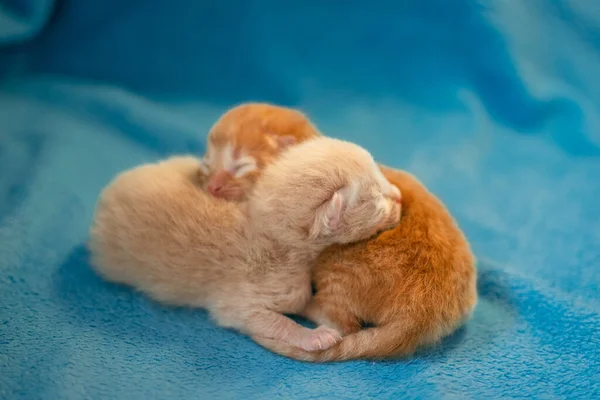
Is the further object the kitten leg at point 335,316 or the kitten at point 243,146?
the kitten at point 243,146

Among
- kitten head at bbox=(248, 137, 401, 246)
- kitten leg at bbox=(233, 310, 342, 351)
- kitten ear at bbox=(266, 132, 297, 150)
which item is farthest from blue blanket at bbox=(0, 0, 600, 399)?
kitten ear at bbox=(266, 132, 297, 150)

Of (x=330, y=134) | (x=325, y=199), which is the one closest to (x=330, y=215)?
(x=325, y=199)

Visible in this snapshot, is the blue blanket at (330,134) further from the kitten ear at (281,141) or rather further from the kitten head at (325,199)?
the kitten ear at (281,141)

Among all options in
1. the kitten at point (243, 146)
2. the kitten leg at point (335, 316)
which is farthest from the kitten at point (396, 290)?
the kitten at point (243, 146)

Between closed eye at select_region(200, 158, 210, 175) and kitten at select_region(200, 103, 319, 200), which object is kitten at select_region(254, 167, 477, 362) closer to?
kitten at select_region(200, 103, 319, 200)

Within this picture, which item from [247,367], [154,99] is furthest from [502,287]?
[154,99]

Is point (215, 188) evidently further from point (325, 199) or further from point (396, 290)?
point (396, 290)
